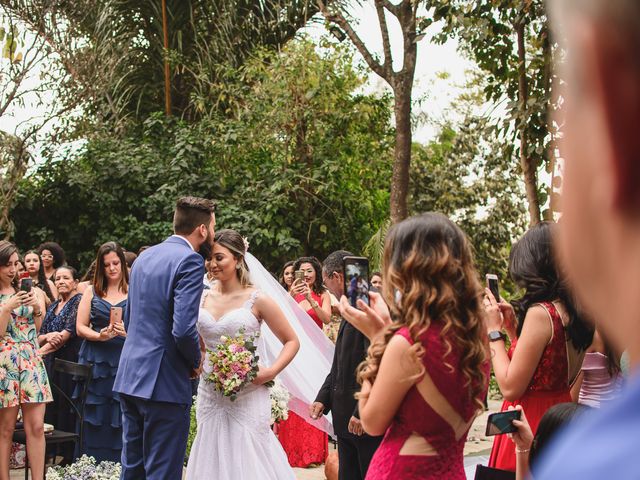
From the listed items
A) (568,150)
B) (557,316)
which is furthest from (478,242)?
(568,150)

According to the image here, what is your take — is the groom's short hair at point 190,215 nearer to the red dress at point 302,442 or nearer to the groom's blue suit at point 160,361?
the groom's blue suit at point 160,361

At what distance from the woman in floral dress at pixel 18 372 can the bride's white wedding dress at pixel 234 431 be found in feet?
6.33

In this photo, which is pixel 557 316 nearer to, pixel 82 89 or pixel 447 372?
pixel 447 372

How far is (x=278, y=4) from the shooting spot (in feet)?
55.4

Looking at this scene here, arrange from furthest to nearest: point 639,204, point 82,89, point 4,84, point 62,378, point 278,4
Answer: point 278,4 < point 82,89 < point 4,84 < point 62,378 < point 639,204

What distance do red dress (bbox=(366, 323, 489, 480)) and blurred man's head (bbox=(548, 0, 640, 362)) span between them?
106 inches

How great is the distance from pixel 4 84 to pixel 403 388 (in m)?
11.1

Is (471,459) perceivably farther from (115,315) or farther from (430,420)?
(430,420)

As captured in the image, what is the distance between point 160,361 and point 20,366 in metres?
2.29

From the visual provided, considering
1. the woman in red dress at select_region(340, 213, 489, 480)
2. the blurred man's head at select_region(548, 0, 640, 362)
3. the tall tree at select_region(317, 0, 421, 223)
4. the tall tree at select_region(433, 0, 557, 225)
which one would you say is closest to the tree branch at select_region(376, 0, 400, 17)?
the tall tree at select_region(317, 0, 421, 223)

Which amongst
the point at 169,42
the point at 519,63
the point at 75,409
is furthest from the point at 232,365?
the point at 169,42

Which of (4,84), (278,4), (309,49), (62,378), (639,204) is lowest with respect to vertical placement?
(62,378)

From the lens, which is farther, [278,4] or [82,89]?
[278,4]

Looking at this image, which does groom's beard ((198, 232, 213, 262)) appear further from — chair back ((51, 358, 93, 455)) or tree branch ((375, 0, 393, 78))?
tree branch ((375, 0, 393, 78))
